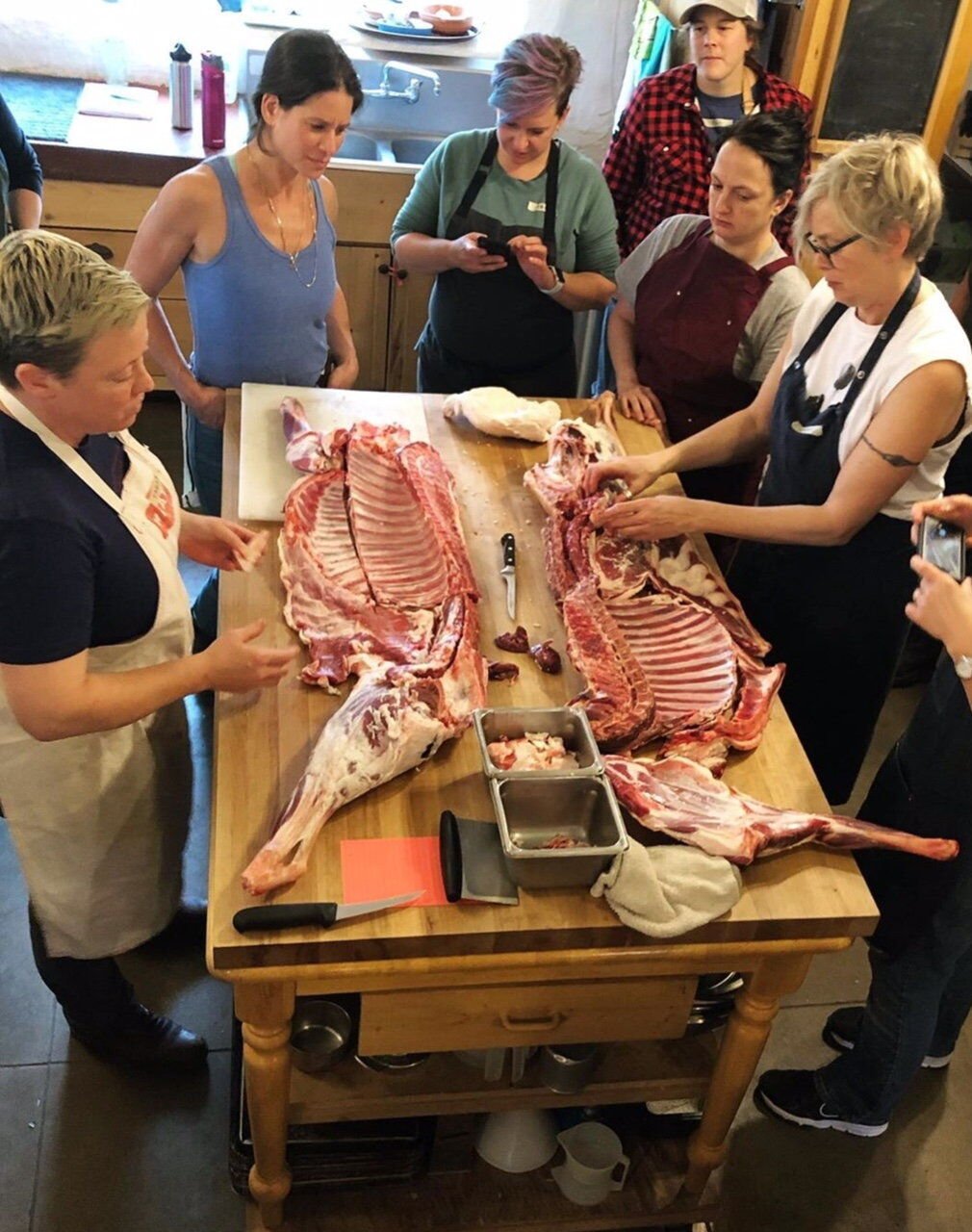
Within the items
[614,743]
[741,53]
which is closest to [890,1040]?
[614,743]

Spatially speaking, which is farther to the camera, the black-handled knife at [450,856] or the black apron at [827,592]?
the black apron at [827,592]

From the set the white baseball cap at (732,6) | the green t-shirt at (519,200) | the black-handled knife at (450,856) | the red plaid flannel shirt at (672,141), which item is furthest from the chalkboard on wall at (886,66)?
the black-handled knife at (450,856)

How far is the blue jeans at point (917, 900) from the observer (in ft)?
6.15

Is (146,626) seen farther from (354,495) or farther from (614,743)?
(614,743)

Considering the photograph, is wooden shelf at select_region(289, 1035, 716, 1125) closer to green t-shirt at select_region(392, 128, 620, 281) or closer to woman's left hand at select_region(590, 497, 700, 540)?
woman's left hand at select_region(590, 497, 700, 540)

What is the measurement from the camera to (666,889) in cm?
154

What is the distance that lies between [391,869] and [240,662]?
404 mm

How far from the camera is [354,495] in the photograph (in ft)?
7.57

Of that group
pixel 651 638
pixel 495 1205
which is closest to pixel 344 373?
pixel 651 638

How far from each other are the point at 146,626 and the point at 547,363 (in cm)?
173

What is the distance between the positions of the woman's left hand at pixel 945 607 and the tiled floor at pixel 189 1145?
137cm

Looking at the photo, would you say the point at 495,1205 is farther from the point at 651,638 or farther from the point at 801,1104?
the point at 651,638

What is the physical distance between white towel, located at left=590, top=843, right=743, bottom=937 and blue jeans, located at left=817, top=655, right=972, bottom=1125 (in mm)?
538

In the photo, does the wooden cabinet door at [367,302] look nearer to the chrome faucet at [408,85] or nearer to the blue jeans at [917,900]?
the chrome faucet at [408,85]
